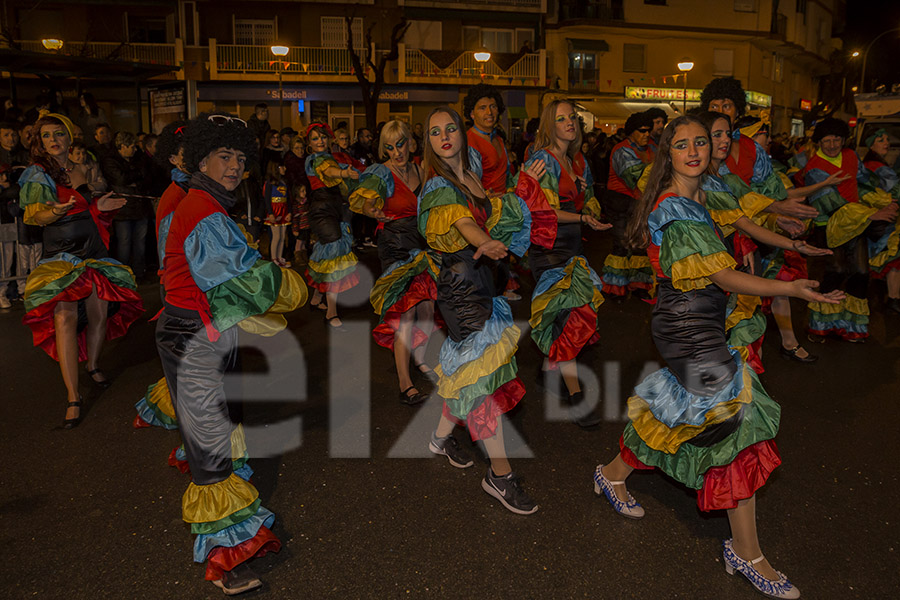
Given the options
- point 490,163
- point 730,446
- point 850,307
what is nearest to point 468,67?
point 850,307

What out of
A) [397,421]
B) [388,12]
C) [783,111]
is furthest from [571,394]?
[783,111]

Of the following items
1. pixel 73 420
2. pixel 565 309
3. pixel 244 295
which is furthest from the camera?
pixel 565 309

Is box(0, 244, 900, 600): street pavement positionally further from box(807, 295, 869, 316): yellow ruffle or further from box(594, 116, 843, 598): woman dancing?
box(807, 295, 869, 316): yellow ruffle

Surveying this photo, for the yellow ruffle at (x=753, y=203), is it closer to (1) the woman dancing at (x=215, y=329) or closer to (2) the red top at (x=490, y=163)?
(2) the red top at (x=490, y=163)

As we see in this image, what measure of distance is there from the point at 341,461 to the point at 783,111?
4224cm

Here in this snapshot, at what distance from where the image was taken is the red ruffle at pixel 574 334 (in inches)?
201

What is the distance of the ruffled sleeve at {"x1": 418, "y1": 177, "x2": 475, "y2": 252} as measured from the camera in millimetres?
3725

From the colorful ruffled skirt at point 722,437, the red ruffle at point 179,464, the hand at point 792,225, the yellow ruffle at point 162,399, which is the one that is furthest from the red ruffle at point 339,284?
the colorful ruffled skirt at point 722,437

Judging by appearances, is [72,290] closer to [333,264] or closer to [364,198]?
[364,198]

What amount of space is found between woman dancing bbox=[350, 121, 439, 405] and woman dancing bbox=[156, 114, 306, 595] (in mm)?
2249

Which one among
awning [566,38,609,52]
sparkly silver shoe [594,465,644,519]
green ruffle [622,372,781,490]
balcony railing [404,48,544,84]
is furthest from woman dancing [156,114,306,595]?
awning [566,38,609,52]

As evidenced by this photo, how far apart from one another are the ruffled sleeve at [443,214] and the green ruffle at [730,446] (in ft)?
5.04

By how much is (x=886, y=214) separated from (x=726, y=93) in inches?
95.3

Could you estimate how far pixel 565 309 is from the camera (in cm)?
516
